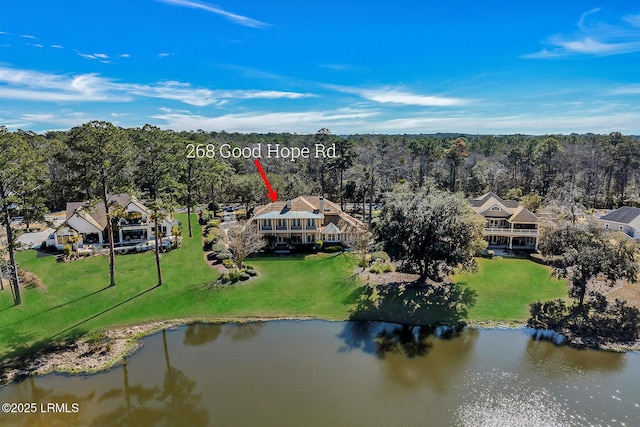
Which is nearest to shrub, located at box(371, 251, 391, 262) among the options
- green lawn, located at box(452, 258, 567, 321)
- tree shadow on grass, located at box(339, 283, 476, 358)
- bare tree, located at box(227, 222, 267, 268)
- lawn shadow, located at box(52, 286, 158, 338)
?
tree shadow on grass, located at box(339, 283, 476, 358)

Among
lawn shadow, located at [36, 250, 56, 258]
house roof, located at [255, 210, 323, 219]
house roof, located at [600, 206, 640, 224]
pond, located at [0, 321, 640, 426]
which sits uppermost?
house roof, located at [255, 210, 323, 219]

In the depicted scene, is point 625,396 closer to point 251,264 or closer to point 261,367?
point 261,367

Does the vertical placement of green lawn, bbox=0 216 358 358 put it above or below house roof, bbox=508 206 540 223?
below

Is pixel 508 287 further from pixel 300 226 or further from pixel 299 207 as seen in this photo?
pixel 299 207

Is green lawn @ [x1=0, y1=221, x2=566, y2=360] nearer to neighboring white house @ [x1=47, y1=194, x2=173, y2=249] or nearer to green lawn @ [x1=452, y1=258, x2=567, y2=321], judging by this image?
green lawn @ [x1=452, y1=258, x2=567, y2=321]

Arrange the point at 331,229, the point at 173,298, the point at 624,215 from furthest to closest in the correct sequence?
the point at 624,215
the point at 331,229
the point at 173,298

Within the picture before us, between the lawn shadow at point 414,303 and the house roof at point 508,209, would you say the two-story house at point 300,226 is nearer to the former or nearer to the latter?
the lawn shadow at point 414,303

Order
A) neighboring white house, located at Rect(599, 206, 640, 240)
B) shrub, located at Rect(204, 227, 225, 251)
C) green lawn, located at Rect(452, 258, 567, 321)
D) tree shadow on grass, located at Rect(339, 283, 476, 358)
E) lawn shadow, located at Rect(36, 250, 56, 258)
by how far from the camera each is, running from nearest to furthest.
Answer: tree shadow on grass, located at Rect(339, 283, 476, 358) < green lawn, located at Rect(452, 258, 567, 321) < lawn shadow, located at Rect(36, 250, 56, 258) < shrub, located at Rect(204, 227, 225, 251) < neighboring white house, located at Rect(599, 206, 640, 240)

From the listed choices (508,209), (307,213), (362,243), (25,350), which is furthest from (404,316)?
(508,209)
